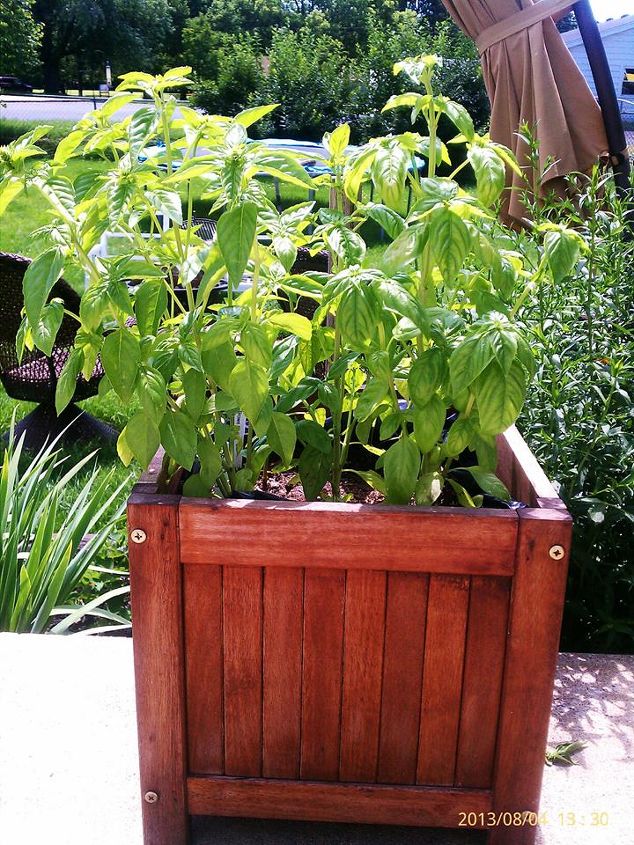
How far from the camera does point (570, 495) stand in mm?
2199

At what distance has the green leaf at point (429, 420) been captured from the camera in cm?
151

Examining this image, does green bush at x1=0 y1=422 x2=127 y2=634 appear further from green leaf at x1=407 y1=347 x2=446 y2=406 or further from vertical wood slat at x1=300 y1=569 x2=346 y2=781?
green leaf at x1=407 y1=347 x2=446 y2=406

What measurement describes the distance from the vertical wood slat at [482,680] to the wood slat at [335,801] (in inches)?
1.6

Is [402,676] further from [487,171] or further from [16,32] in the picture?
[16,32]

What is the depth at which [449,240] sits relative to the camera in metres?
1.36

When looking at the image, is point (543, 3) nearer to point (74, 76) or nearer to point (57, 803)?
point (57, 803)

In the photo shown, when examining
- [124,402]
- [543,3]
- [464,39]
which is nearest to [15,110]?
[464,39]

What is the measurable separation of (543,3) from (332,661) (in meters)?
2.51

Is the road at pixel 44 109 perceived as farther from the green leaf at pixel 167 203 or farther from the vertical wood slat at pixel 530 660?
the vertical wood slat at pixel 530 660

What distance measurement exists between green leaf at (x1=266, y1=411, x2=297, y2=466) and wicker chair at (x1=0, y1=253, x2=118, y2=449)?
269 cm

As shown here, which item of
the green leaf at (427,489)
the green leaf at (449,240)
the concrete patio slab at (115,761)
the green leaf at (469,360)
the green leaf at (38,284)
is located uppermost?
the green leaf at (449,240)

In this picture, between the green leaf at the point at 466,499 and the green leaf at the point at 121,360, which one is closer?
the green leaf at the point at 121,360

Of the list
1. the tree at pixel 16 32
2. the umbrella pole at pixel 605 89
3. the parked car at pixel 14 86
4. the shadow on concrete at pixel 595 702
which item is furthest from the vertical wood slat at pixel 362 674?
the parked car at pixel 14 86

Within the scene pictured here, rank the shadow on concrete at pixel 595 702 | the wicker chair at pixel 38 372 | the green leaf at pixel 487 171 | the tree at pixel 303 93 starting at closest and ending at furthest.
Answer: the green leaf at pixel 487 171, the shadow on concrete at pixel 595 702, the wicker chair at pixel 38 372, the tree at pixel 303 93
